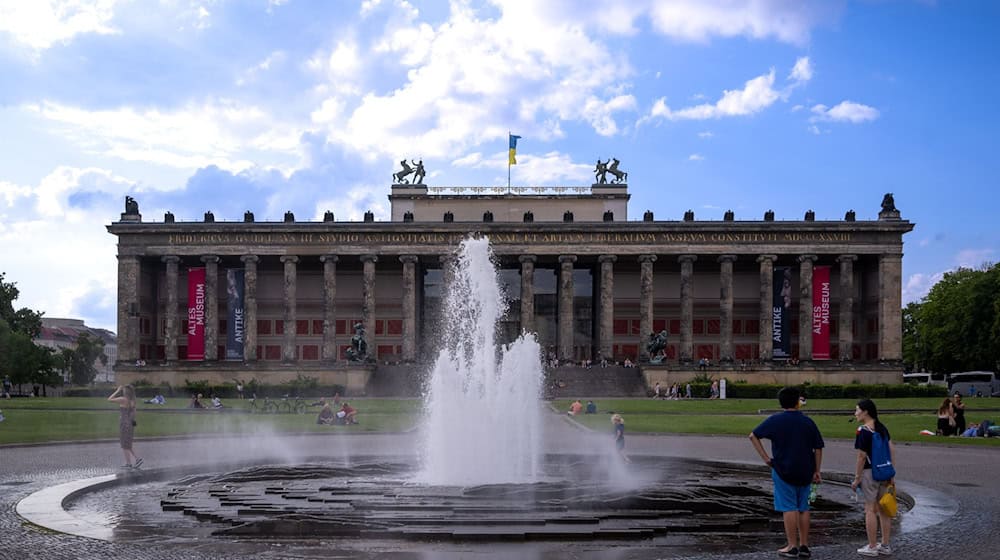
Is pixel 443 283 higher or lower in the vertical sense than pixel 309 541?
higher

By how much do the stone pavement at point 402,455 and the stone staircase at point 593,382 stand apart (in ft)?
86.1

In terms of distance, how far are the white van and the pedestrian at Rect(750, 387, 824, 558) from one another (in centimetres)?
8396

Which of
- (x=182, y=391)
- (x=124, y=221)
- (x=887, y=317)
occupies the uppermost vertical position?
(x=124, y=221)

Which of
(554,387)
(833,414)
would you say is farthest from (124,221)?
(833,414)

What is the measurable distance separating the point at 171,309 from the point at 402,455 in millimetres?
62724

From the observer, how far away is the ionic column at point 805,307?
8681 cm

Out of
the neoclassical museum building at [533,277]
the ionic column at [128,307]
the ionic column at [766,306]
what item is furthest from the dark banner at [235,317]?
the ionic column at [766,306]

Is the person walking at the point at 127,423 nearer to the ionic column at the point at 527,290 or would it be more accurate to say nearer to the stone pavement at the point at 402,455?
the stone pavement at the point at 402,455

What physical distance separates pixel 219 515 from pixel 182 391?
65.1 metres

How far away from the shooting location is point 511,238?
8731 centimetres

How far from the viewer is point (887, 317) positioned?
86500mm

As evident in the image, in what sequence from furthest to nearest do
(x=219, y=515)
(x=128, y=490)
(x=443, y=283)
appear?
1. (x=443, y=283)
2. (x=128, y=490)
3. (x=219, y=515)

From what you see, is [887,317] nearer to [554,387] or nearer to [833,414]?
[554,387]

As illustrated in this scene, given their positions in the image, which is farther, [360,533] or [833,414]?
[833,414]
